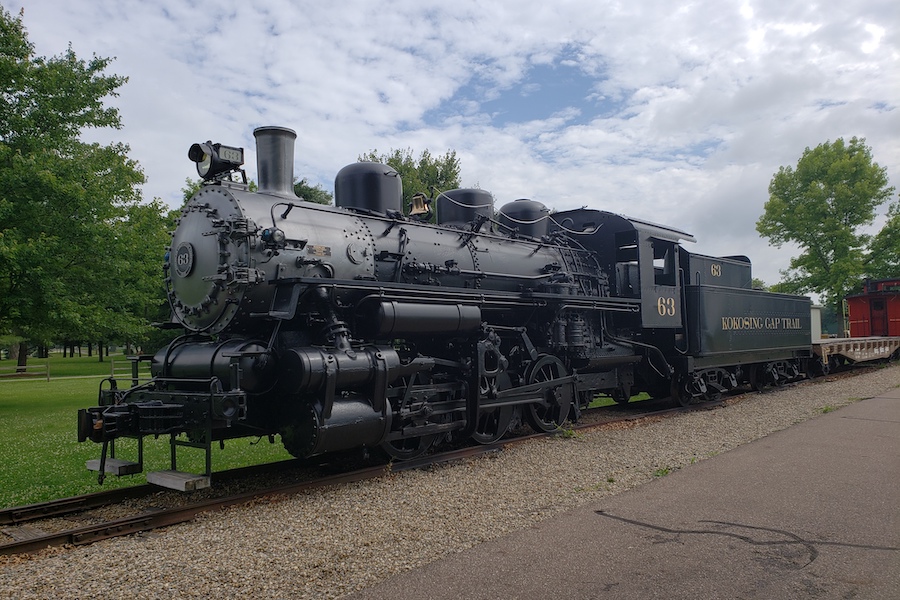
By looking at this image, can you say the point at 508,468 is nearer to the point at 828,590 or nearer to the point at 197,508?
the point at 197,508

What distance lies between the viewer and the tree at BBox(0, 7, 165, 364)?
1436 cm

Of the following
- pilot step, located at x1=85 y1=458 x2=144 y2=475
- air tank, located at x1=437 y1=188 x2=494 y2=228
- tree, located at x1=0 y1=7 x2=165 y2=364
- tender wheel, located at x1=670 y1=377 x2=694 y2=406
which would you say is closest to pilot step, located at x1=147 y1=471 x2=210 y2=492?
pilot step, located at x1=85 y1=458 x2=144 y2=475

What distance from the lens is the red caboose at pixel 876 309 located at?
29.8 metres

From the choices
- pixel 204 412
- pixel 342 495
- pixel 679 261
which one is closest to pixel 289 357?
pixel 204 412

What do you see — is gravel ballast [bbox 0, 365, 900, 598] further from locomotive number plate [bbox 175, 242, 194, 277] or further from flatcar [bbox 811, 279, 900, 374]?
flatcar [bbox 811, 279, 900, 374]

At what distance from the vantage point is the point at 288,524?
19.1 ft

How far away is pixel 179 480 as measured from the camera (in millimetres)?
5977

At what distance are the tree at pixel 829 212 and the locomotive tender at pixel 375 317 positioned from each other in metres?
24.3

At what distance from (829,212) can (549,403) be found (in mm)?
28926

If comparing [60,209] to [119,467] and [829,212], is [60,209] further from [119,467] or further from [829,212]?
[829,212]

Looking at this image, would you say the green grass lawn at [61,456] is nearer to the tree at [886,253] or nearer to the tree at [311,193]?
the tree at [311,193]

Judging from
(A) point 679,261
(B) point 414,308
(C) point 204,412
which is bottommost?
(C) point 204,412

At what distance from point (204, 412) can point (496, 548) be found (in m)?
3.20

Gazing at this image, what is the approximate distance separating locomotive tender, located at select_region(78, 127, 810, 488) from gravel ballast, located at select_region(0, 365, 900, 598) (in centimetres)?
74
